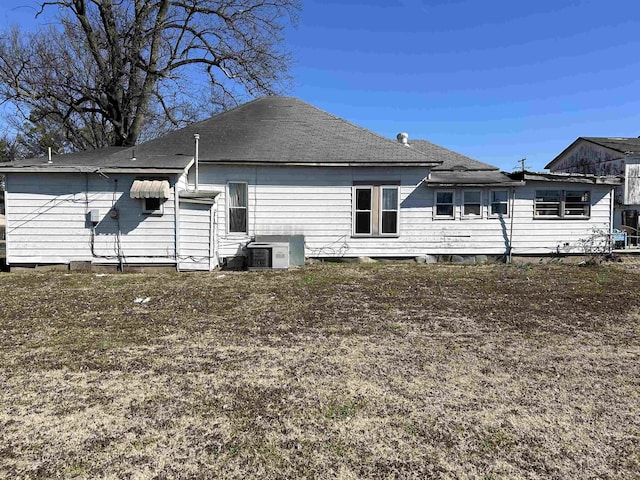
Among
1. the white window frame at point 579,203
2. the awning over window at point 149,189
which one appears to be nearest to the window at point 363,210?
the awning over window at point 149,189

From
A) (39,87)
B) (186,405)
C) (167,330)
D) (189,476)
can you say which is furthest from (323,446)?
(39,87)

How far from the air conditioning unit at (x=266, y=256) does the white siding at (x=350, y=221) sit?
1029mm

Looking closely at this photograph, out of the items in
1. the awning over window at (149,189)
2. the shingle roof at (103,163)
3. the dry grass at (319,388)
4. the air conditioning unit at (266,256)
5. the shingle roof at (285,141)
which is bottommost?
the dry grass at (319,388)

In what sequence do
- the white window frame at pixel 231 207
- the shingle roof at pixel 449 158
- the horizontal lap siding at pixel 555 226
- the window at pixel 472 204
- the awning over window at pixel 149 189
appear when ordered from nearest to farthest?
the awning over window at pixel 149 189 < the white window frame at pixel 231 207 < the window at pixel 472 204 < the horizontal lap siding at pixel 555 226 < the shingle roof at pixel 449 158

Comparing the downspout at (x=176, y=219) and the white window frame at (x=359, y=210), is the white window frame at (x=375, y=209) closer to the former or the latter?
the white window frame at (x=359, y=210)

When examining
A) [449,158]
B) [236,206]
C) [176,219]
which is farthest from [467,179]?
[176,219]

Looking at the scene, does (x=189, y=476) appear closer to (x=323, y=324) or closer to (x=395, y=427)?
(x=395, y=427)

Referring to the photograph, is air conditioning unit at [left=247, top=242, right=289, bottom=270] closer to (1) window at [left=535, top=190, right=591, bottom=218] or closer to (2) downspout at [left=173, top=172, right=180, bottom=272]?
(2) downspout at [left=173, top=172, right=180, bottom=272]

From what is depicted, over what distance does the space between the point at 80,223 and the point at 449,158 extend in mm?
12432

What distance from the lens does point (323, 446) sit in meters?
2.67

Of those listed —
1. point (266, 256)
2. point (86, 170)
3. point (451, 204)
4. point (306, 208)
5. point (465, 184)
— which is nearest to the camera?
point (86, 170)

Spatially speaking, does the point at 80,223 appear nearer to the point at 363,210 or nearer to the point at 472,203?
the point at 363,210

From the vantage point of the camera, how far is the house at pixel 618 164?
1798 centimetres

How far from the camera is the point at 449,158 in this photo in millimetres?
15719
